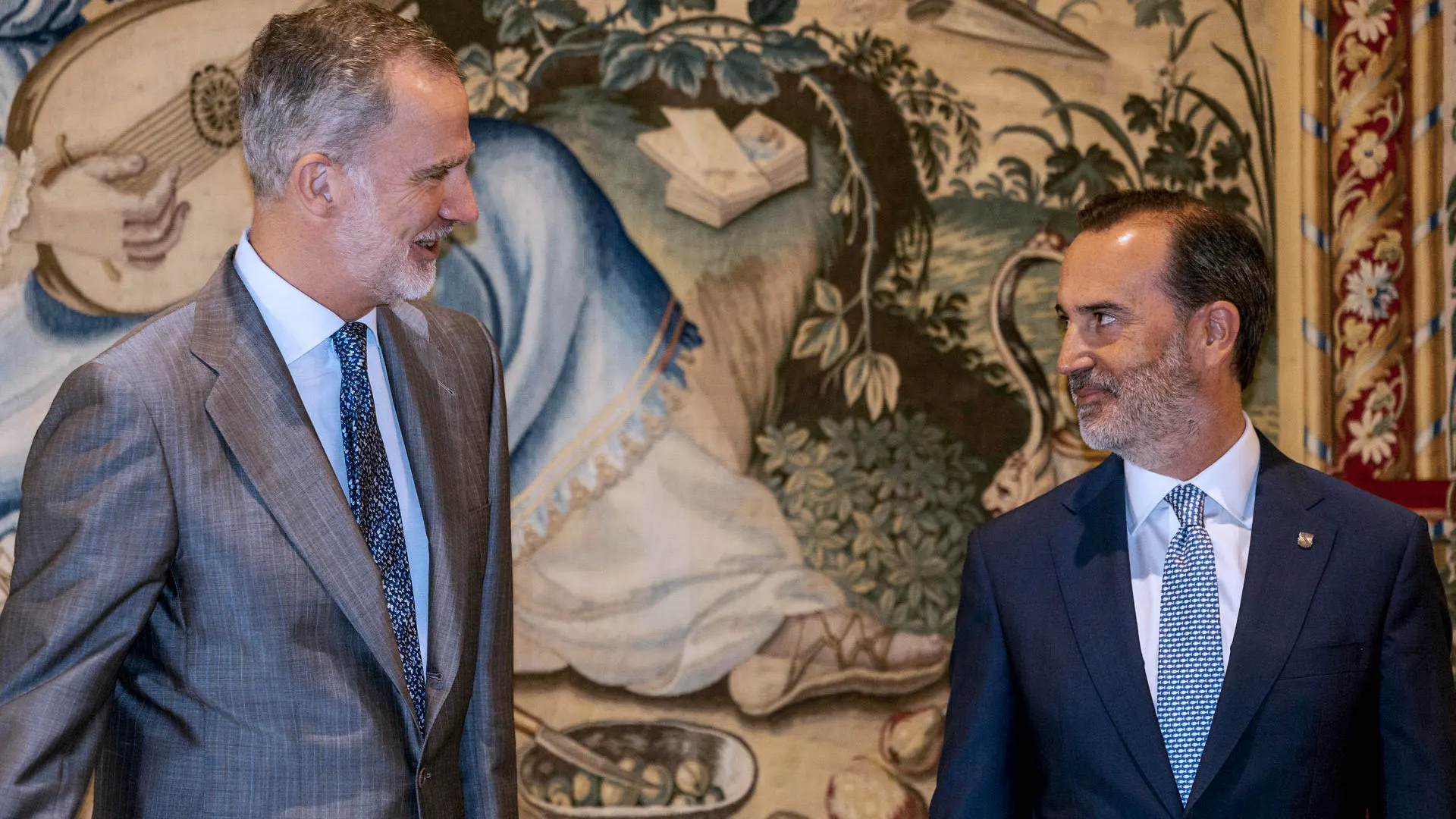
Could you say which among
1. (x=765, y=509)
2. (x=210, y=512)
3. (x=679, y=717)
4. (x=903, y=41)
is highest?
(x=903, y=41)

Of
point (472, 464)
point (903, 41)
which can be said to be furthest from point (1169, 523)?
point (903, 41)

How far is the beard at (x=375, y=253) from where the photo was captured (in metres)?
1.90

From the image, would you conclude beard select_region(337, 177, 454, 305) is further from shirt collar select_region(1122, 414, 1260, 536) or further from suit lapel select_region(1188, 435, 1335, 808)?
suit lapel select_region(1188, 435, 1335, 808)

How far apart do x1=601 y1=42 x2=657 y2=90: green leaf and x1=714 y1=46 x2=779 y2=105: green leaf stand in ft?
0.56

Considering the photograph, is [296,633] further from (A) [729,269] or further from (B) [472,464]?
(A) [729,269]

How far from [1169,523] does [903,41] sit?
178 centimetres

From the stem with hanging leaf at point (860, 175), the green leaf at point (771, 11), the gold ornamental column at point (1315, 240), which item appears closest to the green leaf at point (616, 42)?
the green leaf at point (771, 11)

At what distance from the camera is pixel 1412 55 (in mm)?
3807

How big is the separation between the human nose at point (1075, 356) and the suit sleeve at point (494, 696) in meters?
0.92

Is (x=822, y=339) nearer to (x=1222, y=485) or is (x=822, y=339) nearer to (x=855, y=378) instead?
(x=855, y=378)

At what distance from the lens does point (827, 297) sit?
11.6 ft

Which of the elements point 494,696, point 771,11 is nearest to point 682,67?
point 771,11

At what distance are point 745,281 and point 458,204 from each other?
60.8 inches

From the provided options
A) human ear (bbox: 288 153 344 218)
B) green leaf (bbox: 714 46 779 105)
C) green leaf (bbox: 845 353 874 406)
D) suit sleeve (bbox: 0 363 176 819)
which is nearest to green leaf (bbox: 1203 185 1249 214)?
green leaf (bbox: 845 353 874 406)
